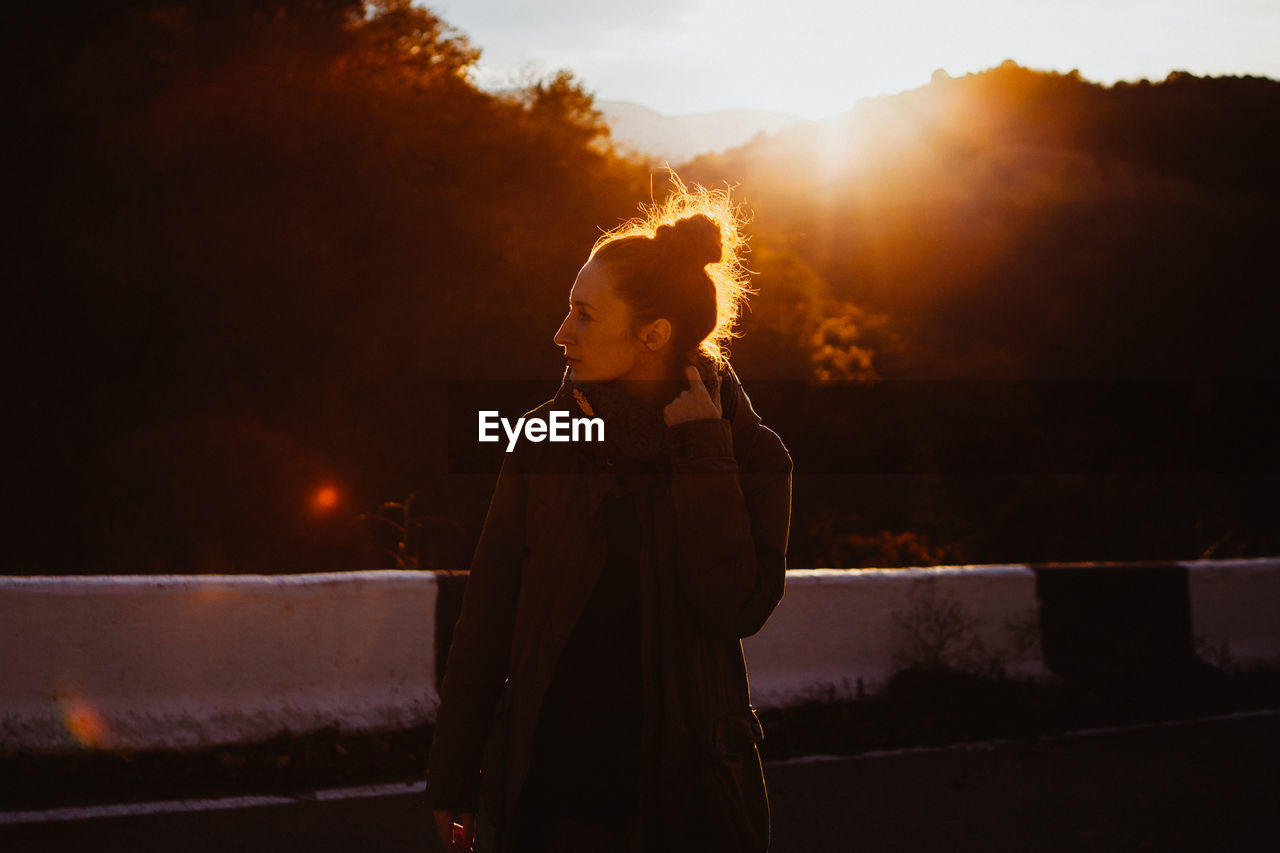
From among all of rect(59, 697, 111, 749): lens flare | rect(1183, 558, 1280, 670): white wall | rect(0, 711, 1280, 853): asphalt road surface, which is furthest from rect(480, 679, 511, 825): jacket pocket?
rect(1183, 558, 1280, 670): white wall

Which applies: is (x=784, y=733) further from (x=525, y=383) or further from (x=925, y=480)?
(x=925, y=480)

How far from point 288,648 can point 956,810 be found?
317 centimetres

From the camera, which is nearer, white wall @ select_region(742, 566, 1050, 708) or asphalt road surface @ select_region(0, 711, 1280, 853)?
asphalt road surface @ select_region(0, 711, 1280, 853)

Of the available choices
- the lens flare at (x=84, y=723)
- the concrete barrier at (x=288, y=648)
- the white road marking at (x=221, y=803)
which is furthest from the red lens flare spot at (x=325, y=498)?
the white road marking at (x=221, y=803)

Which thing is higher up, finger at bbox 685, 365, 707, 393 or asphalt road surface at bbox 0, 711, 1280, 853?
finger at bbox 685, 365, 707, 393

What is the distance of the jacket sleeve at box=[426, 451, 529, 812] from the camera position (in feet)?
7.54

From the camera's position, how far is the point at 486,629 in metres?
2.31

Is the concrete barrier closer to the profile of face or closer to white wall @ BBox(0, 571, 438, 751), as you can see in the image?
white wall @ BBox(0, 571, 438, 751)

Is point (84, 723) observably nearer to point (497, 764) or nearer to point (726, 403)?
point (497, 764)

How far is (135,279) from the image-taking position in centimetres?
1220

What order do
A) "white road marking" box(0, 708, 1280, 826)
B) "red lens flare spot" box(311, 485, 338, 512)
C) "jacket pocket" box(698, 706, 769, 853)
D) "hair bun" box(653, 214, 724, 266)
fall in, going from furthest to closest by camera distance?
"red lens flare spot" box(311, 485, 338, 512) < "white road marking" box(0, 708, 1280, 826) < "hair bun" box(653, 214, 724, 266) < "jacket pocket" box(698, 706, 769, 853)

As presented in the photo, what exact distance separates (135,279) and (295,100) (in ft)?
10.2

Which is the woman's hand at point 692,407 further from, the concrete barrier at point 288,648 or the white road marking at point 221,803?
the concrete barrier at point 288,648

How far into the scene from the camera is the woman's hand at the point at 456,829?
7.53 feet
